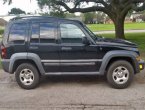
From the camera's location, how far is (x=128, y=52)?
763 cm

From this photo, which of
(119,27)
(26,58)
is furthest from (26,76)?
(119,27)

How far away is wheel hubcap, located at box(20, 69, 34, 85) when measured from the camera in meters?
7.82

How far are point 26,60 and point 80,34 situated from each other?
1.57m

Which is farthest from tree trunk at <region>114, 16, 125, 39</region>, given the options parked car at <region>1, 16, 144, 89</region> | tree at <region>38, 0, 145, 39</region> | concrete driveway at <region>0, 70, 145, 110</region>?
parked car at <region>1, 16, 144, 89</region>

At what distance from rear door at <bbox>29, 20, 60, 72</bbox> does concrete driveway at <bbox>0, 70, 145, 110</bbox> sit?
650mm

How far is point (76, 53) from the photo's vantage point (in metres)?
7.71

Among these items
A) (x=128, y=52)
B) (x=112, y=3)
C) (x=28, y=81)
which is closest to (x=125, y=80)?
(x=128, y=52)

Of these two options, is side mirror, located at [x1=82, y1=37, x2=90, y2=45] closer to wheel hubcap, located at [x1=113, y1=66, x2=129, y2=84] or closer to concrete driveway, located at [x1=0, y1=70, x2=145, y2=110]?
wheel hubcap, located at [x1=113, y1=66, x2=129, y2=84]

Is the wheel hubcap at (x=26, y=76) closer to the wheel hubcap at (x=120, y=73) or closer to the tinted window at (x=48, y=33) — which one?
the tinted window at (x=48, y=33)

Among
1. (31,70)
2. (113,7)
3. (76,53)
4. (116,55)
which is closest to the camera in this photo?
(116,55)

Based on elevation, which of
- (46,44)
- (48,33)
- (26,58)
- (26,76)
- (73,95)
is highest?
(48,33)

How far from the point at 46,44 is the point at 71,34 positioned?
2.30 feet

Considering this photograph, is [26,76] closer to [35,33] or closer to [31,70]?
[31,70]

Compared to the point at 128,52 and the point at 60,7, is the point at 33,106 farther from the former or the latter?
the point at 60,7
